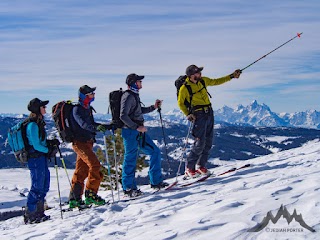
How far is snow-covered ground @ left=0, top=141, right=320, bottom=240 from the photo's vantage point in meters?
5.67

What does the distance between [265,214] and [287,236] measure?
1.02 m

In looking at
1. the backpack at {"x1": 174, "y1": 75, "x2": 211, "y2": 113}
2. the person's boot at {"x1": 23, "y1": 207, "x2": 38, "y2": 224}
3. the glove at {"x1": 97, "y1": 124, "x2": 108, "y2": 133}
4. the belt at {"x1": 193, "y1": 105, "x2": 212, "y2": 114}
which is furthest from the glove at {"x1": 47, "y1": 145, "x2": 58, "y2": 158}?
the belt at {"x1": 193, "y1": 105, "x2": 212, "y2": 114}

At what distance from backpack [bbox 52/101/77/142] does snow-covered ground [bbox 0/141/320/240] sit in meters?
2.00

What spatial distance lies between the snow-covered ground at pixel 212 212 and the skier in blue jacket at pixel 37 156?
0.50 meters

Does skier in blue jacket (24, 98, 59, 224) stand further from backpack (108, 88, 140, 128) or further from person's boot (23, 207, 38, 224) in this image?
backpack (108, 88, 140, 128)

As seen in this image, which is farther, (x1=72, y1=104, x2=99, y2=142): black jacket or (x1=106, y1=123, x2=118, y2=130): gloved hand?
(x1=106, y1=123, x2=118, y2=130): gloved hand

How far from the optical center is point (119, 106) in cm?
1048

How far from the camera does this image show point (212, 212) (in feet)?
22.6

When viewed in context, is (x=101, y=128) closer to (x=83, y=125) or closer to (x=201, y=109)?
(x=83, y=125)

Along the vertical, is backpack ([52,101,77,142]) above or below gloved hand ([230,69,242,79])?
below

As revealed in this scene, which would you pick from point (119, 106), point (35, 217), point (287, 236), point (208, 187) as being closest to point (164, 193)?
point (208, 187)

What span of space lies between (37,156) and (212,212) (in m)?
4.69

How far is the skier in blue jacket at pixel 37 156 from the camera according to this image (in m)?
9.20

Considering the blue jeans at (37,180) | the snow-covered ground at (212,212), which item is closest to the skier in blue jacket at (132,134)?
the snow-covered ground at (212,212)
